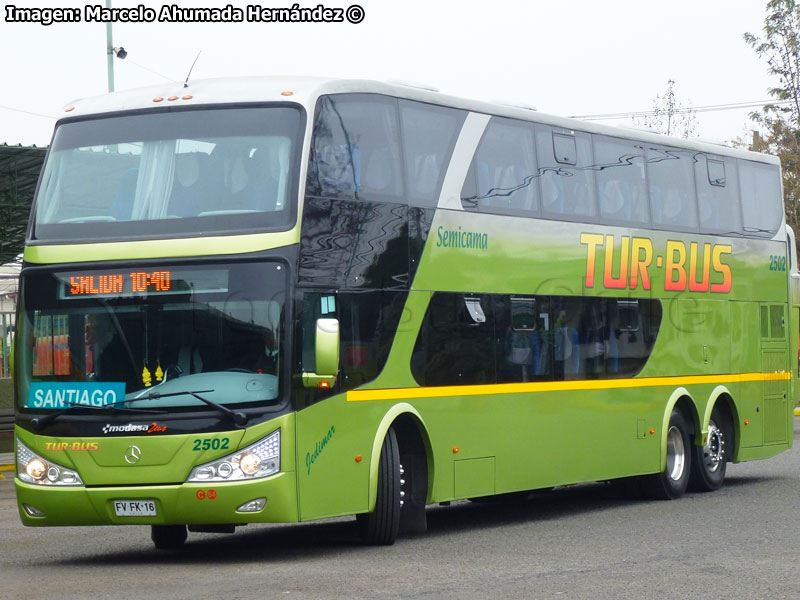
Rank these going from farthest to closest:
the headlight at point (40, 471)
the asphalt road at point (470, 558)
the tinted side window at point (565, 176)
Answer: the tinted side window at point (565, 176) < the headlight at point (40, 471) < the asphalt road at point (470, 558)

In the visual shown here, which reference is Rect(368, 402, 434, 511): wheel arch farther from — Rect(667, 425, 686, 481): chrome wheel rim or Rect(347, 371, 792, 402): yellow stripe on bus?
Rect(667, 425, 686, 481): chrome wheel rim

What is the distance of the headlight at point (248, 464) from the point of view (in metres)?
11.6

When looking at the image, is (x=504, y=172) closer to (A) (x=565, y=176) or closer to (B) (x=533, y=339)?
(A) (x=565, y=176)

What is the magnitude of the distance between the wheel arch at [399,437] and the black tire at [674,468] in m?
4.84

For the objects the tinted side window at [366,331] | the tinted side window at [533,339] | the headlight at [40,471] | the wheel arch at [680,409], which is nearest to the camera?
the headlight at [40,471]

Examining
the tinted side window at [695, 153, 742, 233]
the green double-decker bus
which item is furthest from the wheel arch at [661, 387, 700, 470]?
the tinted side window at [695, 153, 742, 233]

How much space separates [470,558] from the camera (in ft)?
39.3

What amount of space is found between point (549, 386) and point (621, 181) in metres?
2.80

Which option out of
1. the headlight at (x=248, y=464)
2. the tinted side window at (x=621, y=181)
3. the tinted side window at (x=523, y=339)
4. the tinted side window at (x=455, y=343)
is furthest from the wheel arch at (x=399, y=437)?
the tinted side window at (x=621, y=181)

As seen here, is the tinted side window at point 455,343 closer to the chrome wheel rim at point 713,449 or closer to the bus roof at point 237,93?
the bus roof at point 237,93

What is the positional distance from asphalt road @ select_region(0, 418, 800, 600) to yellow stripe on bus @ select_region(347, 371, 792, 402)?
1.29 m

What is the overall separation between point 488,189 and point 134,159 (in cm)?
365

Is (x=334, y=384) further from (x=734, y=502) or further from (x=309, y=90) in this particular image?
(x=734, y=502)

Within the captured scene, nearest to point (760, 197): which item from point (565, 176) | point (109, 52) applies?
point (565, 176)
